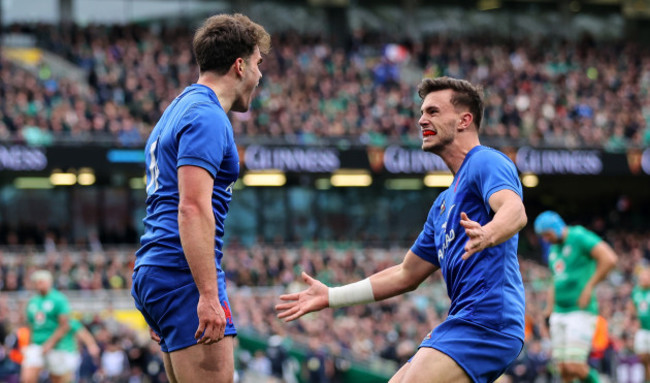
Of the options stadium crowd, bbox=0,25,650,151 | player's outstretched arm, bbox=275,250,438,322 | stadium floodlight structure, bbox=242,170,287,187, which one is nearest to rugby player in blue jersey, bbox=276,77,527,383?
player's outstretched arm, bbox=275,250,438,322

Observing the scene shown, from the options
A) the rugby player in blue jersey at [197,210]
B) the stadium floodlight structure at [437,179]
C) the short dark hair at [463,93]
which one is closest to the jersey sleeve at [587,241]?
the short dark hair at [463,93]

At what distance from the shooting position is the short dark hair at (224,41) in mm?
5055

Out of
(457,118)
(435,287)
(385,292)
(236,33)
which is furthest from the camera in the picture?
(435,287)

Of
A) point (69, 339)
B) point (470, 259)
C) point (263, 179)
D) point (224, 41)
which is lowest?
point (69, 339)

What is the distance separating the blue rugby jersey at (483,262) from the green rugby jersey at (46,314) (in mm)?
8583

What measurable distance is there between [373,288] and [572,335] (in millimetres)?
5050

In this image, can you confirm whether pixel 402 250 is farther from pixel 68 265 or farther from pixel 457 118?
pixel 457 118

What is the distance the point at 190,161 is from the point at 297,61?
28.8 meters

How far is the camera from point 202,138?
4797mm

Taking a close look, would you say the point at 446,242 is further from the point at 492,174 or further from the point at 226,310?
the point at 226,310

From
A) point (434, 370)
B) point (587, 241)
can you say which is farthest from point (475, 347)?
point (587, 241)

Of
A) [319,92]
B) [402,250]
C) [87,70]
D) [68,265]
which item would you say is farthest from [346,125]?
[68,265]

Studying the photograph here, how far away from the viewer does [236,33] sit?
16.6ft

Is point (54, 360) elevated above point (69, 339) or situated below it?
below
